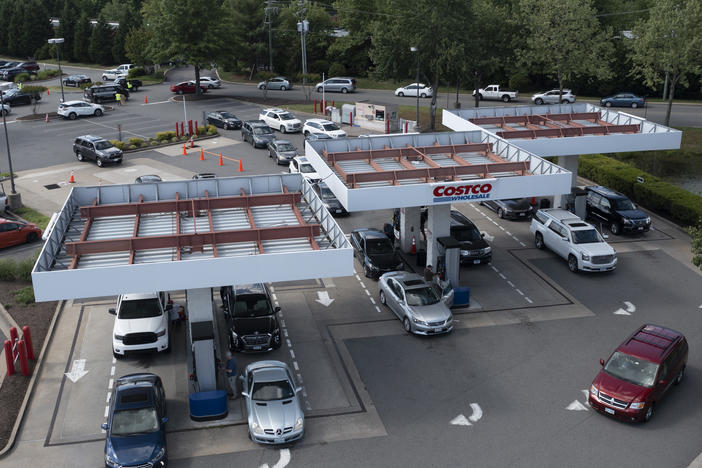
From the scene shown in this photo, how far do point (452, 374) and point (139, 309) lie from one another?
32.8 ft

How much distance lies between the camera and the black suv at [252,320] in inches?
891

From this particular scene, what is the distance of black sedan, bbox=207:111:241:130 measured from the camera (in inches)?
2179

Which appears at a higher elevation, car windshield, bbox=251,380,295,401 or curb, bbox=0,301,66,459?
car windshield, bbox=251,380,295,401

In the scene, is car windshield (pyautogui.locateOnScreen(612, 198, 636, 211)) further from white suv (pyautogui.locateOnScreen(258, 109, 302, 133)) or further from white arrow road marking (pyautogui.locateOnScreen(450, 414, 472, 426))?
white suv (pyautogui.locateOnScreen(258, 109, 302, 133))

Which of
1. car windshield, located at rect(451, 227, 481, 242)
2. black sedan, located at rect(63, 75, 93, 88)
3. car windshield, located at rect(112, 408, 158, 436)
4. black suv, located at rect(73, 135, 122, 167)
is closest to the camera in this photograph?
car windshield, located at rect(112, 408, 158, 436)

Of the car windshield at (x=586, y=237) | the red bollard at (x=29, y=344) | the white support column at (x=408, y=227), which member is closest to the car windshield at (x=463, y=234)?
the white support column at (x=408, y=227)

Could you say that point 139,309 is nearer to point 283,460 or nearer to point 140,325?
point 140,325

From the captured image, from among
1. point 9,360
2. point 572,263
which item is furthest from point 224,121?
point 9,360

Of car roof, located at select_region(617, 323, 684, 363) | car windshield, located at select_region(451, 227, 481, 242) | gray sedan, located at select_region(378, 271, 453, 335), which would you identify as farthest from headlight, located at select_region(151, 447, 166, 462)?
car windshield, located at select_region(451, 227, 481, 242)

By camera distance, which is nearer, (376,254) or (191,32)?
(376,254)

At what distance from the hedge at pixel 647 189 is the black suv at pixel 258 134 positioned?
20.4m

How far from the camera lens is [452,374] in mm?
21703

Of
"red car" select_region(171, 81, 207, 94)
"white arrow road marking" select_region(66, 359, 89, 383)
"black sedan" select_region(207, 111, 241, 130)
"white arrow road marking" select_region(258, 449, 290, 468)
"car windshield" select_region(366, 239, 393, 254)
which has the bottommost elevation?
"white arrow road marking" select_region(258, 449, 290, 468)

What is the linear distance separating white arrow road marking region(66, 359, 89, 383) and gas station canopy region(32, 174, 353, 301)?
3.84m
